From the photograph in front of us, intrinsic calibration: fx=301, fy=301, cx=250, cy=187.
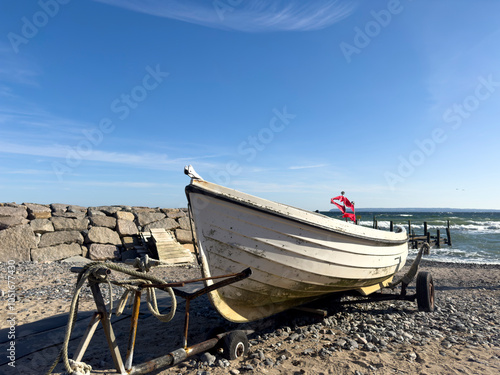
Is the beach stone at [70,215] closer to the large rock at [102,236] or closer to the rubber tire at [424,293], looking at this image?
the large rock at [102,236]

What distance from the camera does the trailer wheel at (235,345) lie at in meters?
3.70

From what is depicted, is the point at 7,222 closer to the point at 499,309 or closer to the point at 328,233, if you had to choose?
the point at 328,233

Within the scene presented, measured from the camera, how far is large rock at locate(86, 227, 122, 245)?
1138 centimetres

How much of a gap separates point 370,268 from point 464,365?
1.64 metres

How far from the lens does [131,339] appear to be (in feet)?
9.80

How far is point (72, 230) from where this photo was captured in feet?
37.1

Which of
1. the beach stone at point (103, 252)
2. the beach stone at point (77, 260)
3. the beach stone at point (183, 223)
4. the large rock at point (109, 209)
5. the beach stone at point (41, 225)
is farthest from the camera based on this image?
the beach stone at point (183, 223)

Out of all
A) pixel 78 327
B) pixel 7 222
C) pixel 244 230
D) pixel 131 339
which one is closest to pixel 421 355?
pixel 244 230

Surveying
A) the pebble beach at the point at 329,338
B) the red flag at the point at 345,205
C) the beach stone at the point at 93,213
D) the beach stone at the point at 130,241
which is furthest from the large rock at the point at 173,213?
the red flag at the point at 345,205

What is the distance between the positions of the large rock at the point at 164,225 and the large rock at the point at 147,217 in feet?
0.56

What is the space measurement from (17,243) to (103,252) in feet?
8.71

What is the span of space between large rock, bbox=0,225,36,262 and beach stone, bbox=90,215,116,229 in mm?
2007

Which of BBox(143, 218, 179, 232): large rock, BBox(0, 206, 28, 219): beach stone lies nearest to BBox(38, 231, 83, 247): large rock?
BBox(0, 206, 28, 219): beach stone

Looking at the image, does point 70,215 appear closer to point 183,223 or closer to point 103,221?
point 103,221
